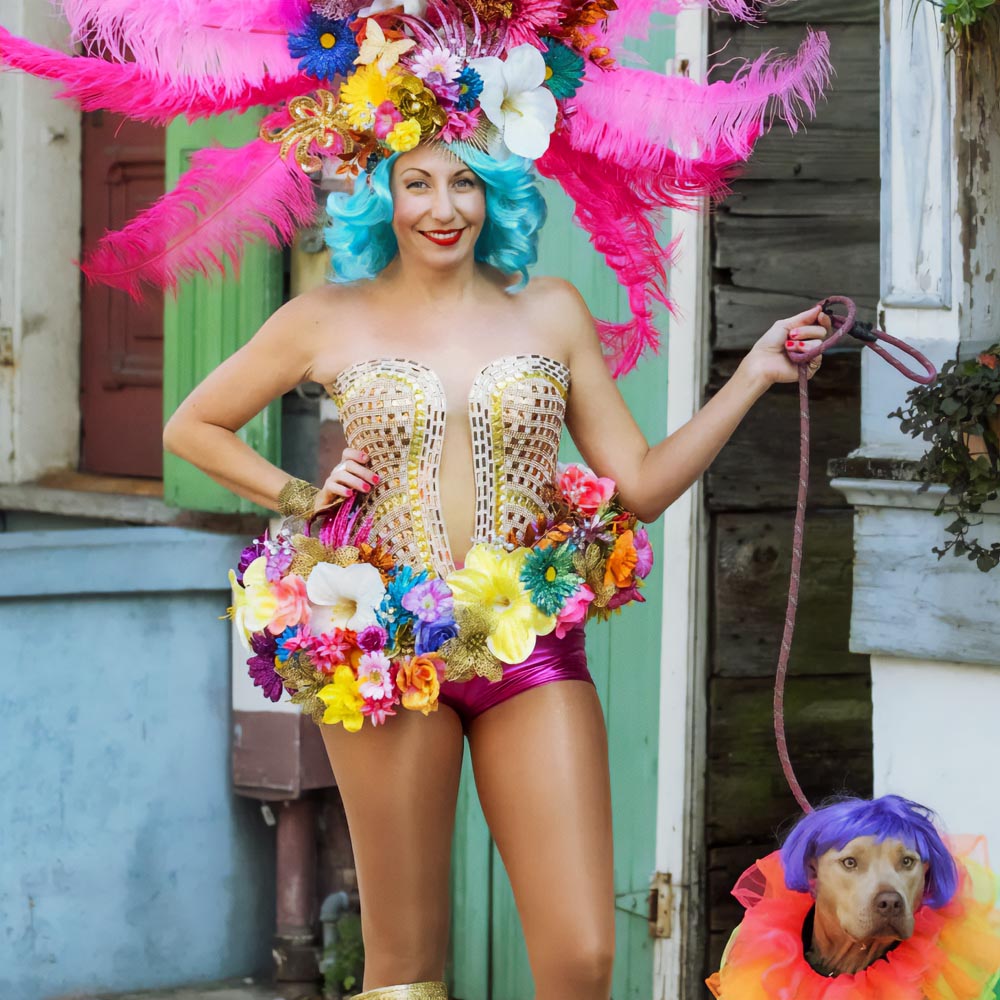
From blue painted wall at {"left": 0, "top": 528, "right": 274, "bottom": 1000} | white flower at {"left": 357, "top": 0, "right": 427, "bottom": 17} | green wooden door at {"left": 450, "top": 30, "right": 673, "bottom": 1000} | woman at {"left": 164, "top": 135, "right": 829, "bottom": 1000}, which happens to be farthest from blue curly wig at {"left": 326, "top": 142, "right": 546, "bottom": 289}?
blue painted wall at {"left": 0, "top": 528, "right": 274, "bottom": 1000}

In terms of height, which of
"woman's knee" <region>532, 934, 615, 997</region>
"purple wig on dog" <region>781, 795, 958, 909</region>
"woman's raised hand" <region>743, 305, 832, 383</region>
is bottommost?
"woman's knee" <region>532, 934, 615, 997</region>

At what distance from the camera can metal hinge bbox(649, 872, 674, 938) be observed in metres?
4.78

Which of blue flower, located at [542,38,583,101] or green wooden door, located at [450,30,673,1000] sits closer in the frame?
blue flower, located at [542,38,583,101]

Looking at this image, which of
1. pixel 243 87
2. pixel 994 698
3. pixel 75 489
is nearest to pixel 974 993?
pixel 994 698

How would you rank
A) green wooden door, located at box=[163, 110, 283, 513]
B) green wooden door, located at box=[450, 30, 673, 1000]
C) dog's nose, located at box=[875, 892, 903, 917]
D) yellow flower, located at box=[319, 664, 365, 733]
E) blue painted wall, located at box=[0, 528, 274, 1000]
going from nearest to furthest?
dog's nose, located at box=[875, 892, 903, 917] < yellow flower, located at box=[319, 664, 365, 733] < green wooden door, located at box=[450, 30, 673, 1000] < blue painted wall, located at box=[0, 528, 274, 1000] < green wooden door, located at box=[163, 110, 283, 513]

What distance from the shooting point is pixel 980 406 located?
138 inches

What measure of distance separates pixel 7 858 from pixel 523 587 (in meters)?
2.47

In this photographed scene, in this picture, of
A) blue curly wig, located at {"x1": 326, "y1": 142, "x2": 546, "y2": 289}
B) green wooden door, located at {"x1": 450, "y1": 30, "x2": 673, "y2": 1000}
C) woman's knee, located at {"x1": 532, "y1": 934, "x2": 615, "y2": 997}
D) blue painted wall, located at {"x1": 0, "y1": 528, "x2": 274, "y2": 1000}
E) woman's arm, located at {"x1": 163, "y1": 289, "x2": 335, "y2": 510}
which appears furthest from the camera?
blue painted wall, located at {"x1": 0, "y1": 528, "x2": 274, "y2": 1000}

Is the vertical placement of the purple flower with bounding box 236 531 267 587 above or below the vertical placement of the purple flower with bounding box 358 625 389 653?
above

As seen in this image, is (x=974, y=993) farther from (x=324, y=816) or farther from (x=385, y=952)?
(x=324, y=816)

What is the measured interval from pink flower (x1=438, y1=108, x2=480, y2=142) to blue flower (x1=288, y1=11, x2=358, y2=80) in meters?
0.22

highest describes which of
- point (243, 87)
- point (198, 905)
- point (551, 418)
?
point (243, 87)

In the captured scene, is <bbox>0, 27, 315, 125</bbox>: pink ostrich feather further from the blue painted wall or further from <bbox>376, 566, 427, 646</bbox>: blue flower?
the blue painted wall

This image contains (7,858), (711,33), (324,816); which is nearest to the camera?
(711,33)
